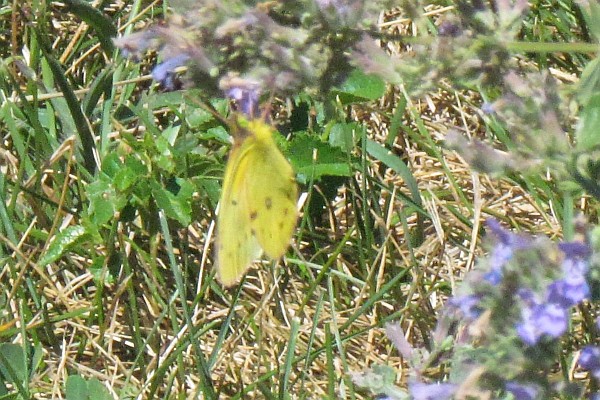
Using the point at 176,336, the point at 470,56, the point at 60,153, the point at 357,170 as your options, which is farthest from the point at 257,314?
the point at 470,56

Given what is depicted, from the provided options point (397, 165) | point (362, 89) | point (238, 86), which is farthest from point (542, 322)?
point (362, 89)

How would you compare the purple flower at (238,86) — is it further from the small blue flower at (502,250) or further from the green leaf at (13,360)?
the green leaf at (13,360)

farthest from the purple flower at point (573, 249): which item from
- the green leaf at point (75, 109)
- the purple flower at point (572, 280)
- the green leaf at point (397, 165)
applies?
the green leaf at point (75, 109)

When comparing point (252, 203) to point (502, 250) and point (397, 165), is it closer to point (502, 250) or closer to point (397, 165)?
point (397, 165)

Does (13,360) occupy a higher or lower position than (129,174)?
lower

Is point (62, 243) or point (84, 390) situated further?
point (62, 243)

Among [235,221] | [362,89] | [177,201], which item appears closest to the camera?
[235,221]

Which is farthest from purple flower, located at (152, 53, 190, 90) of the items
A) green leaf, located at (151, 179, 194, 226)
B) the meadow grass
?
green leaf, located at (151, 179, 194, 226)
